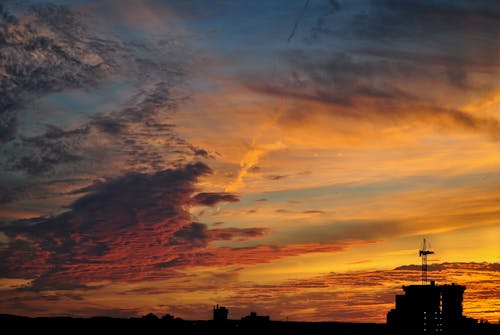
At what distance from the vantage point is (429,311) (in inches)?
4131

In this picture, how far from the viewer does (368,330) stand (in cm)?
9288

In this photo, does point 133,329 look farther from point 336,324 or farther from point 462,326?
point 462,326

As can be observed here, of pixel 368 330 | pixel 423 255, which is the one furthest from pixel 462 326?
pixel 368 330

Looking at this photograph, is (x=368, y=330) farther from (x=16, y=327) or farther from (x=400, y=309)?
(x=16, y=327)

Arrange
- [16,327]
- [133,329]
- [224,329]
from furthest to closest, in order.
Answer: [224,329] → [133,329] → [16,327]

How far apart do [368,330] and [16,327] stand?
47.3 metres

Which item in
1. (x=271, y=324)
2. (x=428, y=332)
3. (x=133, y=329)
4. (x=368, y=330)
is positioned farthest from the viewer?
(x=428, y=332)

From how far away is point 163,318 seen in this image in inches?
2948

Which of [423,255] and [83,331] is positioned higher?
[423,255]

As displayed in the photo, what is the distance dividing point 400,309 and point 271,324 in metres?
28.6

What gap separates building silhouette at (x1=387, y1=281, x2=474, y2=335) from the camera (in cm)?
10155

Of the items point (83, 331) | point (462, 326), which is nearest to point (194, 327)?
point (83, 331)

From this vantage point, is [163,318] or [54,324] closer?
[54,324]

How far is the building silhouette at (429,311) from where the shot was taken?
3998 inches
